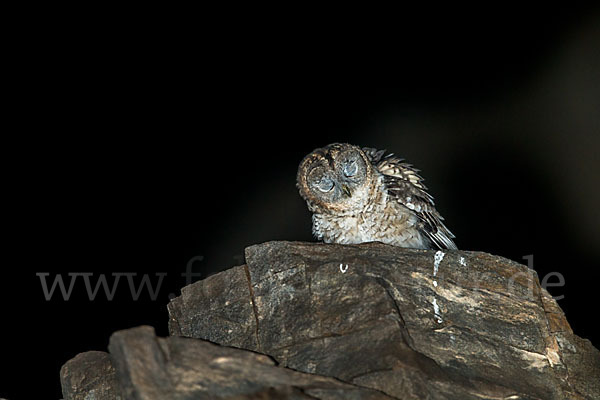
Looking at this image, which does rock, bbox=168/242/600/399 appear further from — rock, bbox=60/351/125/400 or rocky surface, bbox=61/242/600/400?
rock, bbox=60/351/125/400

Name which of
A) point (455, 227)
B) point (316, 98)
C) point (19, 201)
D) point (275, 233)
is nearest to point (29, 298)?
point (19, 201)

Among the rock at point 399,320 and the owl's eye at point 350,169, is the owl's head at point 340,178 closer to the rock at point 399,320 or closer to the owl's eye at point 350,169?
the owl's eye at point 350,169

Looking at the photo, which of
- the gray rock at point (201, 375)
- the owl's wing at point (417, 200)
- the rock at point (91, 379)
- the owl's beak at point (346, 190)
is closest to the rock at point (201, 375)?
the gray rock at point (201, 375)

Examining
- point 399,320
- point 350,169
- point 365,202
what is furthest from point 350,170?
point 399,320

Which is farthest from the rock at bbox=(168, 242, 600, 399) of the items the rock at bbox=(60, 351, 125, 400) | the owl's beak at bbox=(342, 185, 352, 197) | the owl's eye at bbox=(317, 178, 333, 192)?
the owl's eye at bbox=(317, 178, 333, 192)

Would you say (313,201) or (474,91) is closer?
(313,201)

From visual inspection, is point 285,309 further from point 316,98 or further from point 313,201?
point 316,98
